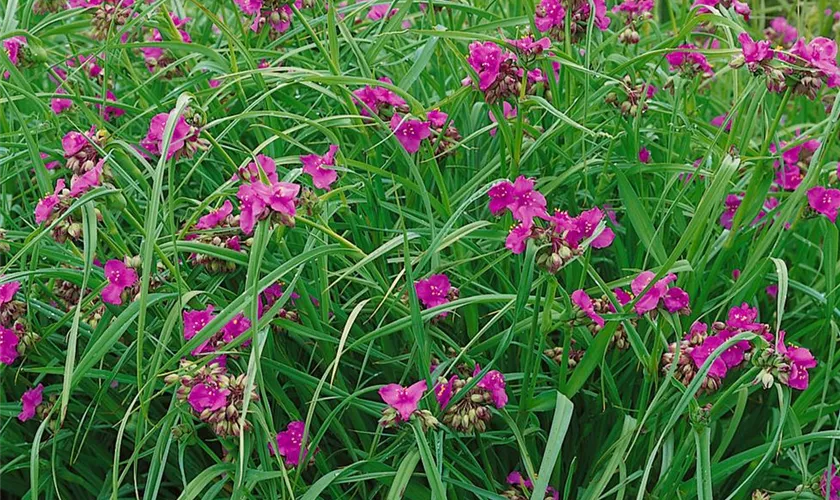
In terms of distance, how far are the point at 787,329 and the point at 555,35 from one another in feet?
2.31

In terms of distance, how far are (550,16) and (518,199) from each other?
0.45m

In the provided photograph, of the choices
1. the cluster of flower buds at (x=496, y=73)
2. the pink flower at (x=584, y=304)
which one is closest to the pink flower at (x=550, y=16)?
the cluster of flower buds at (x=496, y=73)

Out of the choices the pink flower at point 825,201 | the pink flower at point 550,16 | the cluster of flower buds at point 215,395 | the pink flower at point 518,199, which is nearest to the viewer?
the cluster of flower buds at point 215,395

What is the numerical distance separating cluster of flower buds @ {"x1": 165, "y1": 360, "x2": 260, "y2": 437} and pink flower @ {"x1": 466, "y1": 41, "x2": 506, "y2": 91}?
0.53m

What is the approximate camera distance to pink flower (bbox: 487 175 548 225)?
1316 mm

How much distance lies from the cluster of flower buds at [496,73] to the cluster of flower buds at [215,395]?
0.53 meters

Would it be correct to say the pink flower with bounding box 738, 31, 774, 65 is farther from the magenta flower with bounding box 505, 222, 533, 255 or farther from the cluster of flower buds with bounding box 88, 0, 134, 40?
the cluster of flower buds with bounding box 88, 0, 134, 40

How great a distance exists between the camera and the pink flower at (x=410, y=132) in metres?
1.52

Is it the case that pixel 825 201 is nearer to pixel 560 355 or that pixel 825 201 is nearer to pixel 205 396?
pixel 560 355

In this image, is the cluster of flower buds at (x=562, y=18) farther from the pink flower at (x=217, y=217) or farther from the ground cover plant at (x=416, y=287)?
the pink flower at (x=217, y=217)

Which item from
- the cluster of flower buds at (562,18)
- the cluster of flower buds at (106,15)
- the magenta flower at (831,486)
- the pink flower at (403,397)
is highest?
the cluster of flower buds at (106,15)

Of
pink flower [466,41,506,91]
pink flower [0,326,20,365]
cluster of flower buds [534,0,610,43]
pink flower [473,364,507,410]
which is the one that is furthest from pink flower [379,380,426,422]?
cluster of flower buds [534,0,610,43]

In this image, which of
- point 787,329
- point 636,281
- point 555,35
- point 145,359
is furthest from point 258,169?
point 787,329

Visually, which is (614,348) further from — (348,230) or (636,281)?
(348,230)
